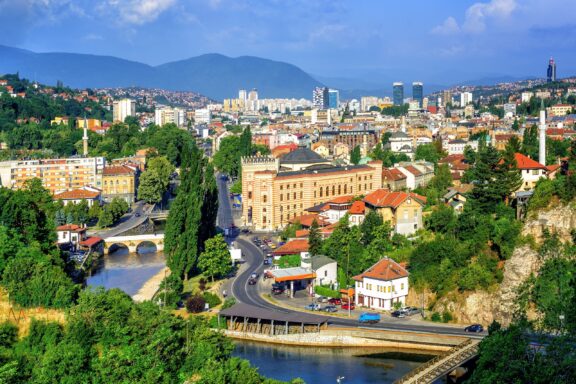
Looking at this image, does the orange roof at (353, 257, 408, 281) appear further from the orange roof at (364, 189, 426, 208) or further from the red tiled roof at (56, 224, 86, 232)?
the red tiled roof at (56, 224, 86, 232)

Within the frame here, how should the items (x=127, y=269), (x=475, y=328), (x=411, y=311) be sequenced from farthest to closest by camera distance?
(x=127, y=269)
(x=411, y=311)
(x=475, y=328)

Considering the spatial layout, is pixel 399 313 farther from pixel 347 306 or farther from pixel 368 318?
pixel 347 306

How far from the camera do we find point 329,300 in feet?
85.2

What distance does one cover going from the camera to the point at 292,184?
38625 millimetres

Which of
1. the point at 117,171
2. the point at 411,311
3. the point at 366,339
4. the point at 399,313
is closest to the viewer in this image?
the point at 366,339

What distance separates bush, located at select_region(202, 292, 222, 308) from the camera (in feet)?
84.7

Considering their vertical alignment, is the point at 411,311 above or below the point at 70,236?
below

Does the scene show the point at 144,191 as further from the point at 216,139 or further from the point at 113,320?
the point at 216,139

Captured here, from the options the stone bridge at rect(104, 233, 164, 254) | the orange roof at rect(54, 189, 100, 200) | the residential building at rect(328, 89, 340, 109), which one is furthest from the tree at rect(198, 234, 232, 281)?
the residential building at rect(328, 89, 340, 109)

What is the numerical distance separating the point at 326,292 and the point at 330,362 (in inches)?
207

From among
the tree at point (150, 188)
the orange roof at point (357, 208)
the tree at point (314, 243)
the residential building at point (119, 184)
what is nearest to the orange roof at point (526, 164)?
the orange roof at point (357, 208)

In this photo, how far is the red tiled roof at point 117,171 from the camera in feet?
167

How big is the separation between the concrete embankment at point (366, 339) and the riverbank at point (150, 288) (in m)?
5.92

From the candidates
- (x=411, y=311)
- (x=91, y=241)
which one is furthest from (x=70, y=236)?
(x=411, y=311)
